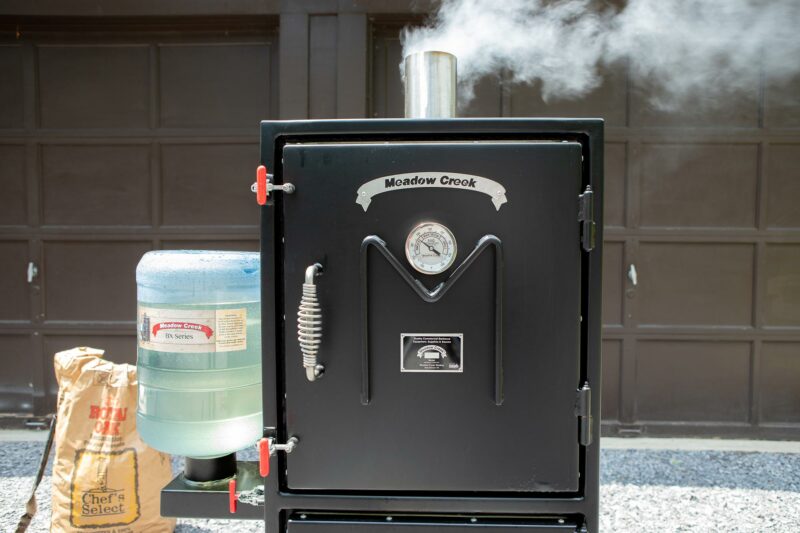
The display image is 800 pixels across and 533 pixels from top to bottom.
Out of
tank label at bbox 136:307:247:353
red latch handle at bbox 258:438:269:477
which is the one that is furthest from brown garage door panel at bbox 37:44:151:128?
red latch handle at bbox 258:438:269:477

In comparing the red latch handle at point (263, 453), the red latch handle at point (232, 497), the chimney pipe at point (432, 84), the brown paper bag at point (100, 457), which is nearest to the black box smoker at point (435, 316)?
the red latch handle at point (263, 453)

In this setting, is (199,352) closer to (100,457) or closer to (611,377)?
(100,457)

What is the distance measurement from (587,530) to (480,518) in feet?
1.01

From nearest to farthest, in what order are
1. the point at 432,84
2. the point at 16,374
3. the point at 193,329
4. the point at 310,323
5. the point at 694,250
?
the point at 310,323 < the point at 193,329 < the point at 432,84 < the point at 694,250 < the point at 16,374

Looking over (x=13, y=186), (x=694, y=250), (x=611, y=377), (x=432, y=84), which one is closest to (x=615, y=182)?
(x=694, y=250)

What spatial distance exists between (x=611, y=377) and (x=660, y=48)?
2.23 meters

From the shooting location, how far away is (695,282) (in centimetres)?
402

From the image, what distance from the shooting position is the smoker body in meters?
1.65

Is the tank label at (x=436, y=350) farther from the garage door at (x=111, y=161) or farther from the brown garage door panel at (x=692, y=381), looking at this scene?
the brown garage door panel at (x=692, y=381)

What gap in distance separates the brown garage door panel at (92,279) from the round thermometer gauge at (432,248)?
3.09 metres

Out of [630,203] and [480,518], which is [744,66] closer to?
[630,203]

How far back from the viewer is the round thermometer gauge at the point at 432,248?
164cm

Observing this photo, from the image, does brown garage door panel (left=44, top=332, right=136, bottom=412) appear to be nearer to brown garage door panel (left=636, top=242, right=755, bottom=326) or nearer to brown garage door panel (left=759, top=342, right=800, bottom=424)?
brown garage door panel (left=636, top=242, right=755, bottom=326)

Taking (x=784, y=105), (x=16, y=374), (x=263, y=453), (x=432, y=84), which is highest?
(x=784, y=105)
